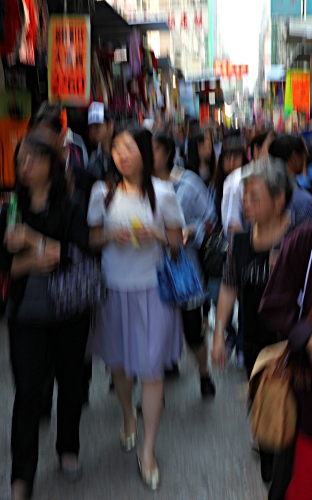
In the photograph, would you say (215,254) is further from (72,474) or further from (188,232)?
(72,474)

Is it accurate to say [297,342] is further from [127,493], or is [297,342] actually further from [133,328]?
[127,493]

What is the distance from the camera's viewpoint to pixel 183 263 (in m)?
3.40

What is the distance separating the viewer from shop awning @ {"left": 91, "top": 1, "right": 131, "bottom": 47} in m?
7.11

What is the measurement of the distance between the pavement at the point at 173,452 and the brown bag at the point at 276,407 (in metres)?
1.40

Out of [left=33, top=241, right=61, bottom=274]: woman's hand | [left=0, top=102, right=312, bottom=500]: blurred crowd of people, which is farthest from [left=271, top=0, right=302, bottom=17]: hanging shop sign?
[left=33, top=241, right=61, bottom=274]: woman's hand

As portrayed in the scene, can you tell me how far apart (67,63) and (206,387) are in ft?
9.82

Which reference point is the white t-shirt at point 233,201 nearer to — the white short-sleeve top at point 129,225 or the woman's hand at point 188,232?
the woman's hand at point 188,232

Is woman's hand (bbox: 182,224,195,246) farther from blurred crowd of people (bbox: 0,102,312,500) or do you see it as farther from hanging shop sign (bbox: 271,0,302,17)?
hanging shop sign (bbox: 271,0,302,17)

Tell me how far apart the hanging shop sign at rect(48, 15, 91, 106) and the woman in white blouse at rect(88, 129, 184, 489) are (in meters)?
2.27

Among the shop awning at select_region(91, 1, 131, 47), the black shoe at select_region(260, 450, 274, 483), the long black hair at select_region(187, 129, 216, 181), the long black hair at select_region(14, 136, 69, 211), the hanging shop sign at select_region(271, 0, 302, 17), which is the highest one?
the hanging shop sign at select_region(271, 0, 302, 17)

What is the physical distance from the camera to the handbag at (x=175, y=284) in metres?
3.29

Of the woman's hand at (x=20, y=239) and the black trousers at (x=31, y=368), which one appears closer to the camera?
the woman's hand at (x=20, y=239)

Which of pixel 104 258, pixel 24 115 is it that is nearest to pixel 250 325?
pixel 104 258

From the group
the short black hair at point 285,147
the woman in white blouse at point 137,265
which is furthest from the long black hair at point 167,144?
the woman in white blouse at point 137,265
